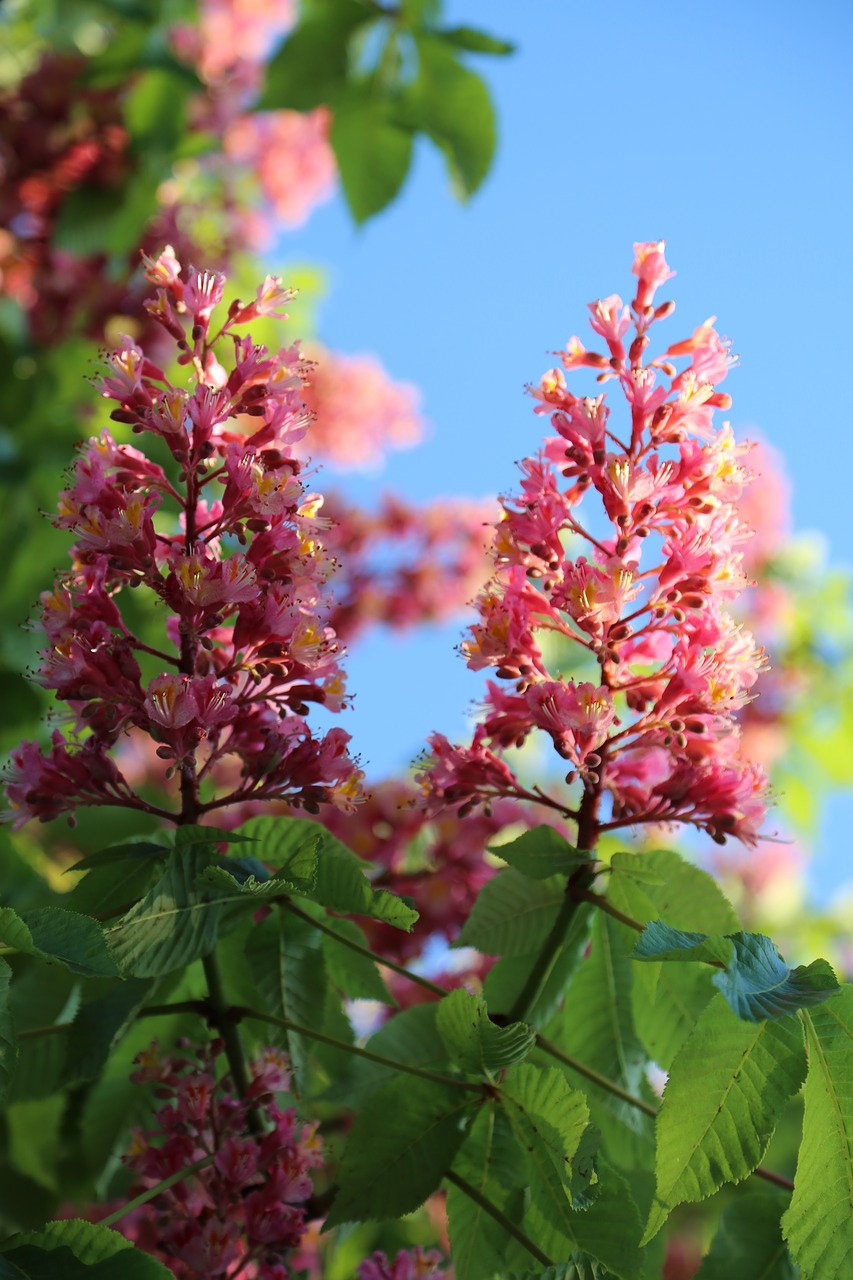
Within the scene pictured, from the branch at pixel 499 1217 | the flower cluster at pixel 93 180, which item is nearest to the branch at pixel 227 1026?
the branch at pixel 499 1217

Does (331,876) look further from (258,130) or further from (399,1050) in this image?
(258,130)

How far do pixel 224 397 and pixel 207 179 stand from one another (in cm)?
479

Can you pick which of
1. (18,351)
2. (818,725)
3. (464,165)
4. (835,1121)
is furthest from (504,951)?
(818,725)

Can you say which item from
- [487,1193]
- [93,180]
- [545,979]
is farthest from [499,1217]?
[93,180]

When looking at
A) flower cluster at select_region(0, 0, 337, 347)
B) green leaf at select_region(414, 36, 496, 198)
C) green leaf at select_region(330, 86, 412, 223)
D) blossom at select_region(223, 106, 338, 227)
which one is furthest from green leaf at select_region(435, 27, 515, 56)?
blossom at select_region(223, 106, 338, 227)

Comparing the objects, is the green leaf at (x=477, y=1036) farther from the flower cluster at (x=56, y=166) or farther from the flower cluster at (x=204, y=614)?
the flower cluster at (x=56, y=166)

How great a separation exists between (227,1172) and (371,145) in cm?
257

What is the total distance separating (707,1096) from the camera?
1464 millimetres

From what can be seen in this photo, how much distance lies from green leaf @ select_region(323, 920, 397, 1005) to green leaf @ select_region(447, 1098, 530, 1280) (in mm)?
250

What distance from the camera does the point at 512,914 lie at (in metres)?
1.92

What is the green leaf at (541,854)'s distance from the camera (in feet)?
5.84

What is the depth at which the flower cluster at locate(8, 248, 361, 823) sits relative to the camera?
174 centimetres

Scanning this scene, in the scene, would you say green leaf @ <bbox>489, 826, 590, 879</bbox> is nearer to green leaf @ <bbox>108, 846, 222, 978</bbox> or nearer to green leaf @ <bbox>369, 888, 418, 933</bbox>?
green leaf @ <bbox>369, 888, 418, 933</bbox>

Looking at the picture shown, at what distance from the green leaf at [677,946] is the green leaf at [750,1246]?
608 millimetres
